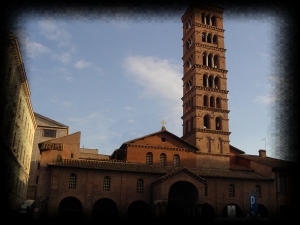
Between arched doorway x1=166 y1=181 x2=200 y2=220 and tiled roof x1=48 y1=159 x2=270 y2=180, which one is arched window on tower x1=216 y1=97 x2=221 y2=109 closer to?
tiled roof x1=48 y1=159 x2=270 y2=180

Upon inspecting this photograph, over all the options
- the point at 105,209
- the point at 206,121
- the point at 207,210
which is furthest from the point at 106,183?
the point at 206,121

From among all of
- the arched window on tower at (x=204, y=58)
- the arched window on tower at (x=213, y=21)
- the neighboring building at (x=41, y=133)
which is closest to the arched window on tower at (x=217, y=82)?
the arched window on tower at (x=204, y=58)

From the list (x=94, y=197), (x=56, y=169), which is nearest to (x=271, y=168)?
(x=94, y=197)

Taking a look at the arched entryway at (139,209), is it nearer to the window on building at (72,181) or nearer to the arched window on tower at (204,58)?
the window on building at (72,181)

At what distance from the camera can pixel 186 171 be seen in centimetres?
3734

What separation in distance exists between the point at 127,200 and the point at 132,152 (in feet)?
24.6

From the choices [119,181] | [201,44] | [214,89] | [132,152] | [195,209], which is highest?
[201,44]

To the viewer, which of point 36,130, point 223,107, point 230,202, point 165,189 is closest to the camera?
point 165,189

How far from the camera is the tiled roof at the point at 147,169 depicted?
122 ft

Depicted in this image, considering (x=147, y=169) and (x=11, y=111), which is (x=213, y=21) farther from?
(x=11, y=111)

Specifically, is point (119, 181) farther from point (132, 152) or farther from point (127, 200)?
point (132, 152)

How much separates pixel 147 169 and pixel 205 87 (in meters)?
16.2

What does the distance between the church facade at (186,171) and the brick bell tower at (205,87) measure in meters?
0.15

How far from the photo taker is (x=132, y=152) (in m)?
43.1
